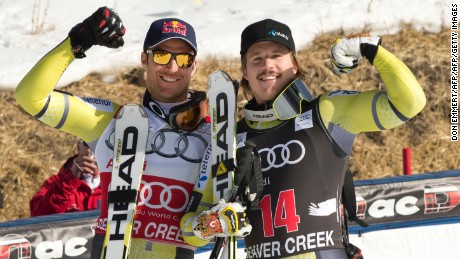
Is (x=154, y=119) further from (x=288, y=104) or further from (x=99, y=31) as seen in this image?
(x=288, y=104)

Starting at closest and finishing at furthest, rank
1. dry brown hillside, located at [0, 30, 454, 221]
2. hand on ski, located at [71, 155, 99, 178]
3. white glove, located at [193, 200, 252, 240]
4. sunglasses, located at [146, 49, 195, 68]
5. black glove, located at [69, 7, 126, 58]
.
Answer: white glove, located at [193, 200, 252, 240], black glove, located at [69, 7, 126, 58], sunglasses, located at [146, 49, 195, 68], hand on ski, located at [71, 155, 99, 178], dry brown hillside, located at [0, 30, 454, 221]

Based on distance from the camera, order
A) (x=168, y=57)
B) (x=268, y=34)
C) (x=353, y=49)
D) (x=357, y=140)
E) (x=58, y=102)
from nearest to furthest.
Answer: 1. (x=353, y=49)
2. (x=268, y=34)
3. (x=58, y=102)
4. (x=168, y=57)
5. (x=357, y=140)

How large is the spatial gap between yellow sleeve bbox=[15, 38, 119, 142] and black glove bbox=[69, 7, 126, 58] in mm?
80

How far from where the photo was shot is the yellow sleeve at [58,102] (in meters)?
5.18

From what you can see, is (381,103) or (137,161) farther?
(137,161)

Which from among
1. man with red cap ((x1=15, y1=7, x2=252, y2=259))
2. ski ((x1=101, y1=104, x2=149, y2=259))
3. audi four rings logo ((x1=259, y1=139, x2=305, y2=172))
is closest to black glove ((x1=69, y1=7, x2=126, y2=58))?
man with red cap ((x1=15, y1=7, x2=252, y2=259))

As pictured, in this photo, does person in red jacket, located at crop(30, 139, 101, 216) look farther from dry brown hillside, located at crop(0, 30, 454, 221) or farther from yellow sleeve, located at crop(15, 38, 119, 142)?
yellow sleeve, located at crop(15, 38, 119, 142)

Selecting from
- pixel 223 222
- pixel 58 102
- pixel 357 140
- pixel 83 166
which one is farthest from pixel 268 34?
pixel 357 140

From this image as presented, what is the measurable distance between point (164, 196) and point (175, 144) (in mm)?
316

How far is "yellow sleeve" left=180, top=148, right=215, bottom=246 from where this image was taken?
5.10 meters

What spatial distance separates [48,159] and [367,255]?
15.1 feet

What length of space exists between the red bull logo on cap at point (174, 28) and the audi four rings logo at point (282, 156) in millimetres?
945

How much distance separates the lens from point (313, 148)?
5.01 m

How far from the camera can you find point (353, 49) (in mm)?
4820
